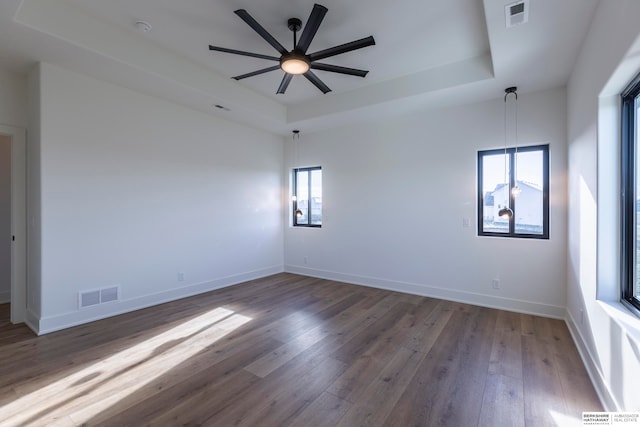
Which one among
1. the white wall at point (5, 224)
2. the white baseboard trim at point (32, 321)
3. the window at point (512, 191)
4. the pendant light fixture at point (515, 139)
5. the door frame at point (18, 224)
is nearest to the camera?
the white baseboard trim at point (32, 321)

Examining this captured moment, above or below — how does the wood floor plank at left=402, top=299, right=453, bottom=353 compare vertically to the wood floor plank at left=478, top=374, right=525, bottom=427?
above

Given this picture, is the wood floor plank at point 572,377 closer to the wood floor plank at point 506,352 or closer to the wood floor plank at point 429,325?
the wood floor plank at point 506,352

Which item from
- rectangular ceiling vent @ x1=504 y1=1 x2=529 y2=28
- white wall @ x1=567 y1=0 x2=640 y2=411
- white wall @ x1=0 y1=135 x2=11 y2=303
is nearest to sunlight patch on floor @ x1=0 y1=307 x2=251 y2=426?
white wall @ x1=0 y1=135 x2=11 y2=303

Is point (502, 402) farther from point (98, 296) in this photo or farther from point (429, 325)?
point (98, 296)

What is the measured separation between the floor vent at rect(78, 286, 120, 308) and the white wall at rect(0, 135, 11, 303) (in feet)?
6.69

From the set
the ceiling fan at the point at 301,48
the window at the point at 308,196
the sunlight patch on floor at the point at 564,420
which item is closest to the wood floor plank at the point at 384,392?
the sunlight patch on floor at the point at 564,420

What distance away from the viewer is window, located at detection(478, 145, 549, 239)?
12.5 ft

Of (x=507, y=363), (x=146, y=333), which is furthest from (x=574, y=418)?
(x=146, y=333)

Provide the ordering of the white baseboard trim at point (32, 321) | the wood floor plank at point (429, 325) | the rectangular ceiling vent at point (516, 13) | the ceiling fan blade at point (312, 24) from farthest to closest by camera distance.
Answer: the white baseboard trim at point (32, 321)
the wood floor plank at point (429, 325)
the rectangular ceiling vent at point (516, 13)
the ceiling fan blade at point (312, 24)

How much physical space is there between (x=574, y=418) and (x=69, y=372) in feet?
12.7

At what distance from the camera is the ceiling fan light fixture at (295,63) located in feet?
Answer: 9.02

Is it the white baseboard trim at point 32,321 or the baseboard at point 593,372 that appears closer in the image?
the baseboard at point 593,372

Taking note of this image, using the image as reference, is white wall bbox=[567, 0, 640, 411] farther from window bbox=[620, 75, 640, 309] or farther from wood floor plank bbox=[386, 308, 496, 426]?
wood floor plank bbox=[386, 308, 496, 426]

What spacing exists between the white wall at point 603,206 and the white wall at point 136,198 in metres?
4.78
